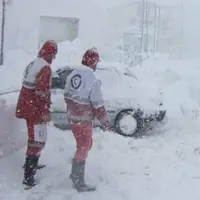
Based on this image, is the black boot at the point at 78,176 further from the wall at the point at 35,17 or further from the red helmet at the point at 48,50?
the wall at the point at 35,17

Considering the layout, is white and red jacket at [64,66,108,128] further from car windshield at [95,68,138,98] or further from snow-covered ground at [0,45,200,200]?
car windshield at [95,68,138,98]

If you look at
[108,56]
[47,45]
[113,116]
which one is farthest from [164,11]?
[47,45]

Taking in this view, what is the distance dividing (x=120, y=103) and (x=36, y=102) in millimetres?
4669

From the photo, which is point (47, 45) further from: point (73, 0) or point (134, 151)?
point (73, 0)

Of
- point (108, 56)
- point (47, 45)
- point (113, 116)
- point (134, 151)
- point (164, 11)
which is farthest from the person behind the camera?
point (164, 11)

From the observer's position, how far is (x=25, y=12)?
89.8 ft

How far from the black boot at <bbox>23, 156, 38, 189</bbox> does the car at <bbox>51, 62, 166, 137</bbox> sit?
12.9ft

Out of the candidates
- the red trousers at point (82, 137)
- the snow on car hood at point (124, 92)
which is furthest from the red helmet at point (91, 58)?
the snow on car hood at point (124, 92)

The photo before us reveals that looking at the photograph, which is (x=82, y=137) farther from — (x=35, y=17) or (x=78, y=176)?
(x=35, y=17)

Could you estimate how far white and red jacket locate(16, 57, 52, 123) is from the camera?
18.9ft

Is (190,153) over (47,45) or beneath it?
beneath

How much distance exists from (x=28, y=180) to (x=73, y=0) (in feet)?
79.9

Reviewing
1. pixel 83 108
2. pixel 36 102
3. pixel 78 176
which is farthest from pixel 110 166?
pixel 36 102

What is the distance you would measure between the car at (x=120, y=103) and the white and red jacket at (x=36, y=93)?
13.2ft
